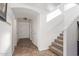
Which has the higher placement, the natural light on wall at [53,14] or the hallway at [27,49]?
the natural light on wall at [53,14]

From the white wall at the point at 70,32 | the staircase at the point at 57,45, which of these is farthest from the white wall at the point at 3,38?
the white wall at the point at 70,32

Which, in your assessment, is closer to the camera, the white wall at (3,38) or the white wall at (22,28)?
the white wall at (3,38)

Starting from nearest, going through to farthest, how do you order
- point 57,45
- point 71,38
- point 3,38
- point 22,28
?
point 3,38 → point 22,28 → point 71,38 → point 57,45

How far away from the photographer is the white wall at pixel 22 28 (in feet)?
7.04

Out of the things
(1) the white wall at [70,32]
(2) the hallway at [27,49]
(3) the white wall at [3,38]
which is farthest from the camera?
(1) the white wall at [70,32]

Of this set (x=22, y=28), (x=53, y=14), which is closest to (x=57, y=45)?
(x=53, y=14)

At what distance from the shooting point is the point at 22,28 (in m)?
2.14

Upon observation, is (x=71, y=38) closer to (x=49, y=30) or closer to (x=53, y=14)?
(x=49, y=30)

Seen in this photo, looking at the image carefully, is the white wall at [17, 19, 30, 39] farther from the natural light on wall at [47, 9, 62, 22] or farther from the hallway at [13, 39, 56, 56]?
the natural light on wall at [47, 9, 62, 22]

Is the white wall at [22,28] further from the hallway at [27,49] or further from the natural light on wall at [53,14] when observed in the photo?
the natural light on wall at [53,14]

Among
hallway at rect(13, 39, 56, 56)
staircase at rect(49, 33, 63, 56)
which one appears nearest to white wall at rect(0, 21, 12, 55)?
hallway at rect(13, 39, 56, 56)

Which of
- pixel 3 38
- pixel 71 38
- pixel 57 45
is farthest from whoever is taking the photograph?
pixel 57 45

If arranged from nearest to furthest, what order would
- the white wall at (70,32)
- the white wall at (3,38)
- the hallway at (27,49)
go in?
the white wall at (3,38)
the hallway at (27,49)
the white wall at (70,32)

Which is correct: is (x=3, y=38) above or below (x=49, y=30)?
below
